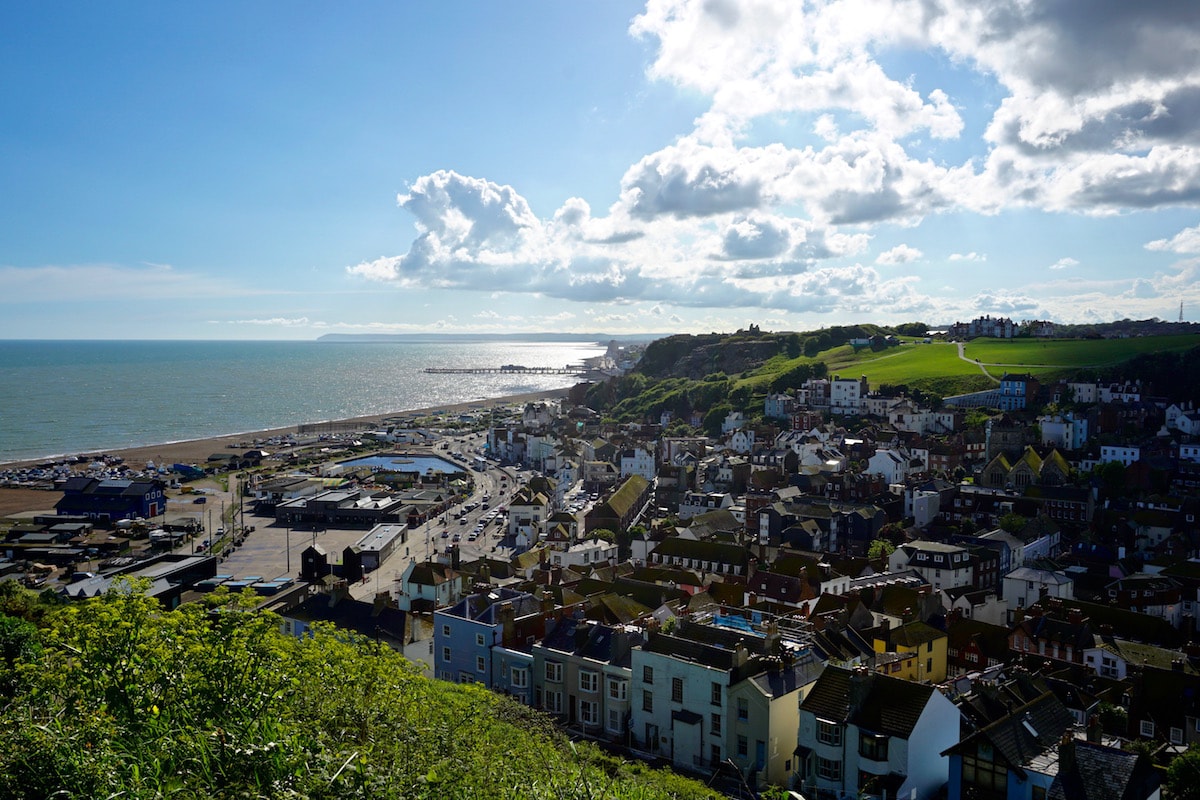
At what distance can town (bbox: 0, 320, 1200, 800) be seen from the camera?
25219mm

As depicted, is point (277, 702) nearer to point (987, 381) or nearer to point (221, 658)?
point (221, 658)

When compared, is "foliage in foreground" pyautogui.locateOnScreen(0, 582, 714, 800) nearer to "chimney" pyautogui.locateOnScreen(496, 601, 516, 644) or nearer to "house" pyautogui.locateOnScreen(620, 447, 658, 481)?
"chimney" pyautogui.locateOnScreen(496, 601, 516, 644)

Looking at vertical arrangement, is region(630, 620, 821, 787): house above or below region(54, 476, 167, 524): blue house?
above

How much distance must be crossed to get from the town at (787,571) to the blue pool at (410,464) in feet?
4.28

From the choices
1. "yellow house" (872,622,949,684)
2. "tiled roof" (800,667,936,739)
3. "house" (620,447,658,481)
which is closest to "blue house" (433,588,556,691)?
"tiled roof" (800,667,936,739)

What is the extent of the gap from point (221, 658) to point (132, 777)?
601 cm

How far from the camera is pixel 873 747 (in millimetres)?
23438

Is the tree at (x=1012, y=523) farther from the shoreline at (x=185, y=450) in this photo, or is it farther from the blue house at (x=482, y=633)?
the shoreline at (x=185, y=450)

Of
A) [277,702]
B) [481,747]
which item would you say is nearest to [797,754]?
[481,747]

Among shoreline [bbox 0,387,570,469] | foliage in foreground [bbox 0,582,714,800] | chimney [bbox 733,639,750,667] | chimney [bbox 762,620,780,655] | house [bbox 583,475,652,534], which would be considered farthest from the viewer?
shoreline [bbox 0,387,570,469]

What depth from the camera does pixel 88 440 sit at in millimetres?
125688

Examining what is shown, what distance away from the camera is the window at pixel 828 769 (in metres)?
24.0

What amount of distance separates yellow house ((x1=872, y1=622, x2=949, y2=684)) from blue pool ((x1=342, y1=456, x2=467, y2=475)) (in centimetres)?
7419

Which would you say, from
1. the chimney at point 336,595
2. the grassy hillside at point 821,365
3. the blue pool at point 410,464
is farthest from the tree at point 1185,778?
the blue pool at point 410,464
